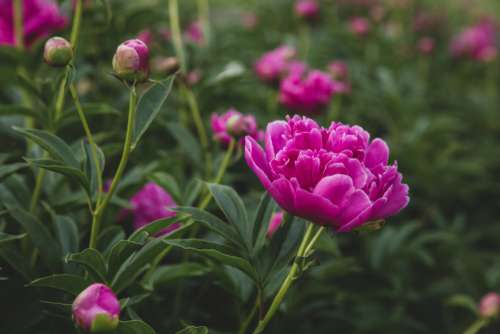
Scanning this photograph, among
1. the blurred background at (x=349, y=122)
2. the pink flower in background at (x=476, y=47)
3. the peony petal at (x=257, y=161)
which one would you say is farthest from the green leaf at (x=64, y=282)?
the pink flower in background at (x=476, y=47)

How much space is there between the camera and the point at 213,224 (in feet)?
2.36

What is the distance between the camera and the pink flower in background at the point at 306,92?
1.33 meters

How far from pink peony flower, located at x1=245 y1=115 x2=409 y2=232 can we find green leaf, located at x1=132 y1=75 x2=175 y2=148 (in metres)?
0.14

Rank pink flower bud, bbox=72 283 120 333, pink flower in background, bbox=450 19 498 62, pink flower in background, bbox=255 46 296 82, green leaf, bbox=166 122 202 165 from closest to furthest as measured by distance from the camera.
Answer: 1. pink flower bud, bbox=72 283 120 333
2. green leaf, bbox=166 122 202 165
3. pink flower in background, bbox=255 46 296 82
4. pink flower in background, bbox=450 19 498 62

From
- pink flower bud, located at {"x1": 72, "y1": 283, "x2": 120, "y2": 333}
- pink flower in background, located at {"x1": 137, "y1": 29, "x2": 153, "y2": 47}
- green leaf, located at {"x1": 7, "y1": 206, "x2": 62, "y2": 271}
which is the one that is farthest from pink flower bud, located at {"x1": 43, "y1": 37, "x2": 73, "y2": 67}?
pink flower in background, located at {"x1": 137, "y1": 29, "x2": 153, "y2": 47}

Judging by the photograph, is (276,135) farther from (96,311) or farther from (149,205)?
(149,205)

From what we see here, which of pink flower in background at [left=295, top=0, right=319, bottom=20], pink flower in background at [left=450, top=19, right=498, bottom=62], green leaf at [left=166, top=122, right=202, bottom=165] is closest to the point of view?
green leaf at [left=166, top=122, right=202, bottom=165]

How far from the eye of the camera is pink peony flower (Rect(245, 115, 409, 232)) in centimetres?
62

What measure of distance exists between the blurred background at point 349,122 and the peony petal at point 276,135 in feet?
0.48

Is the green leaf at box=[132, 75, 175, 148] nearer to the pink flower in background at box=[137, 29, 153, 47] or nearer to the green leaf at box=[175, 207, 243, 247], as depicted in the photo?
the green leaf at box=[175, 207, 243, 247]

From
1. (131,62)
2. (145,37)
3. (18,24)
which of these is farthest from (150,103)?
(145,37)

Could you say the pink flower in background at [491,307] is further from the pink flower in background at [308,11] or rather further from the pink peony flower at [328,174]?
the pink flower in background at [308,11]

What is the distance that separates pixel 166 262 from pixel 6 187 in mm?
318

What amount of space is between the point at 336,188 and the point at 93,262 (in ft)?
0.95
